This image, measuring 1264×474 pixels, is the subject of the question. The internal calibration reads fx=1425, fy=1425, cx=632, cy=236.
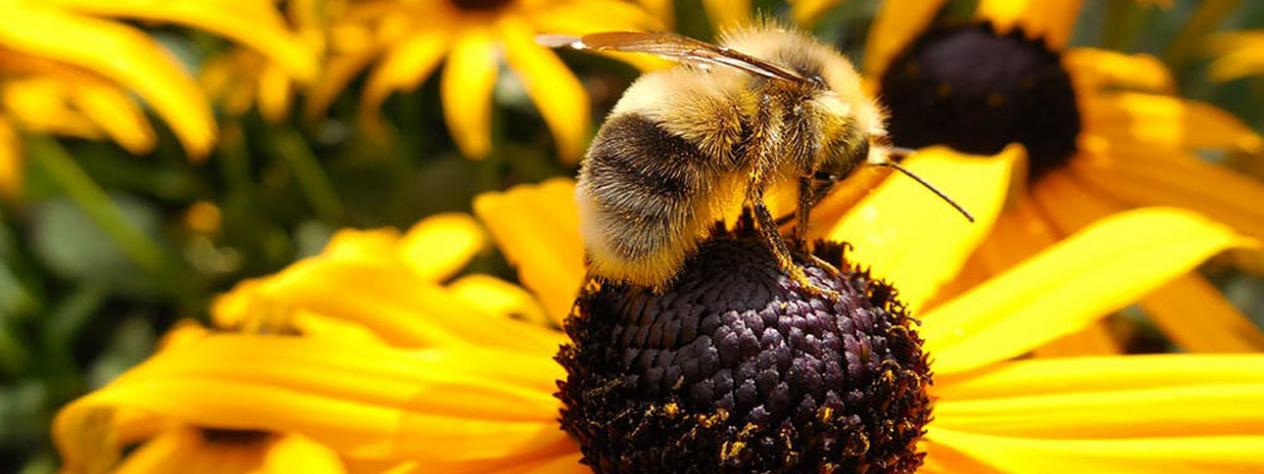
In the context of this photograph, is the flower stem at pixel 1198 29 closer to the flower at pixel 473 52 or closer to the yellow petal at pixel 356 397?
the flower at pixel 473 52

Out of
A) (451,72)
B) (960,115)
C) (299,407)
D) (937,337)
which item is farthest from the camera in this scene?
(451,72)

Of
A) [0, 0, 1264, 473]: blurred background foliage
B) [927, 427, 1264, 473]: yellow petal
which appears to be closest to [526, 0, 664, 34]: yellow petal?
[0, 0, 1264, 473]: blurred background foliage

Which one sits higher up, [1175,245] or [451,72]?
[451,72]

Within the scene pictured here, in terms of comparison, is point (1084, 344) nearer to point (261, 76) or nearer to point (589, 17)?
point (589, 17)

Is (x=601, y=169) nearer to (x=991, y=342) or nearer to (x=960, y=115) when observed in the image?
(x=991, y=342)

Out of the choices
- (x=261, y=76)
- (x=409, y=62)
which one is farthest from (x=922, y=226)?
(x=261, y=76)

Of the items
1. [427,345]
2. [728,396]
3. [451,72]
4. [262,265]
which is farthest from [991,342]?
[262,265]

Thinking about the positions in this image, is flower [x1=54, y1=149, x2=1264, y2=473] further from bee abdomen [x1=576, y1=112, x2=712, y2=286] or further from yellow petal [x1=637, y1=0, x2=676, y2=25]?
yellow petal [x1=637, y1=0, x2=676, y2=25]
